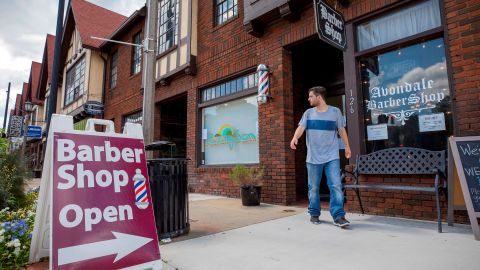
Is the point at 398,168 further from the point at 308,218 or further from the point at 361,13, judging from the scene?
the point at 361,13

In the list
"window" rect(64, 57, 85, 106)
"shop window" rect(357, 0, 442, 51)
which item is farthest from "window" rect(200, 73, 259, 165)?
"window" rect(64, 57, 85, 106)

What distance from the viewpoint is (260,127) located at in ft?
22.0

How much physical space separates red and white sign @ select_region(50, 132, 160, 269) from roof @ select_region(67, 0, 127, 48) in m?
15.7

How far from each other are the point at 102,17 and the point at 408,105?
1934 cm

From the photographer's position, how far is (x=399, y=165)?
444cm

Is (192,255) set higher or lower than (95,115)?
lower

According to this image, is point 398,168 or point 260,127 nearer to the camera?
point 398,168

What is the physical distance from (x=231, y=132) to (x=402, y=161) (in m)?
4.34

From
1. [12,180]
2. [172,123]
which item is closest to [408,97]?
[12,180]

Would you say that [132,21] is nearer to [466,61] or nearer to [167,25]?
[167,25]

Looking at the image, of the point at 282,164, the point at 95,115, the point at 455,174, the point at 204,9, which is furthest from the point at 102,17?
the point at 455,174

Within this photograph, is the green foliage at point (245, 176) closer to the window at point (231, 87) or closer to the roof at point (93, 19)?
the window at point (231, 87)

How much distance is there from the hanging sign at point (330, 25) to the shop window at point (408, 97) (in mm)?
595

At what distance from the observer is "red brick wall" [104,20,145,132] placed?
11945 millimetres
